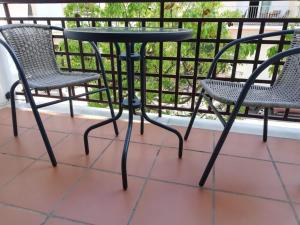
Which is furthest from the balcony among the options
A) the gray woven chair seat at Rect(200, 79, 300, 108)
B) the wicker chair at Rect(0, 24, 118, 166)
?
the gray woven chair seat at Rect(200, 79, 300, 108)

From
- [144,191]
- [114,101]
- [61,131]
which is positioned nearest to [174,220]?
[144,191]

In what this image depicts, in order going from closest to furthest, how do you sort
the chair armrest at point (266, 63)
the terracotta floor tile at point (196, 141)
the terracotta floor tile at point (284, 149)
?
the chair armrest at point (266, 63), the terracotta floor tile at point (284, 149), the terracotta floor tile at point (196, 141)

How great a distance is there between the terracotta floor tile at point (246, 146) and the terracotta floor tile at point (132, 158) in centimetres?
50

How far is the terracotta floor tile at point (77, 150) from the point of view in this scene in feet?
4.77

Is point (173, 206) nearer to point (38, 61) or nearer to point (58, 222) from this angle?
point (58, 222)

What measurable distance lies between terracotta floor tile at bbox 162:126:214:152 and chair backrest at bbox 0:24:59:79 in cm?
99

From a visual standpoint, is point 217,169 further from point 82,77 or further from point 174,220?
point 82,77

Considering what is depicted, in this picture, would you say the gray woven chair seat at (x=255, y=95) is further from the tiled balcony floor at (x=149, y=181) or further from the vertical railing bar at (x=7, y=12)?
the vertical railing bar at (x=7, y=12)

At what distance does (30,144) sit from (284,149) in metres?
1.76

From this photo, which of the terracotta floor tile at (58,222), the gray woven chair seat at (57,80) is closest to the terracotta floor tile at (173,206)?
the terracotta floor tile at (58,222)

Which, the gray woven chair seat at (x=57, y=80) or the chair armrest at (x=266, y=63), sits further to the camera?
the gray woven chair seat at (x=57, y=80)

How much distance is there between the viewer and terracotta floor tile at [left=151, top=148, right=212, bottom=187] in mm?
1296

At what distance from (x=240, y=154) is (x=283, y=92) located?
48 centimetres

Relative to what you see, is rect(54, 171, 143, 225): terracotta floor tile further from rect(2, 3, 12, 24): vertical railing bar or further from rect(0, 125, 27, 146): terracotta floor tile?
rect(2, 3, 12, 24): vertical railing bar
